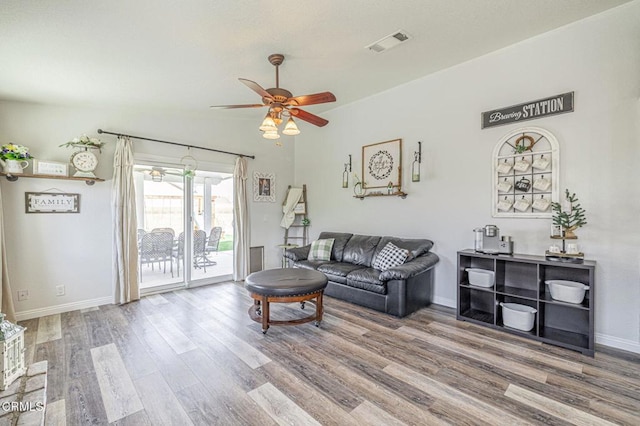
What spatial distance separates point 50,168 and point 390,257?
4.47 m

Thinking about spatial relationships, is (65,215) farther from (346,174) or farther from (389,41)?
(389,41)

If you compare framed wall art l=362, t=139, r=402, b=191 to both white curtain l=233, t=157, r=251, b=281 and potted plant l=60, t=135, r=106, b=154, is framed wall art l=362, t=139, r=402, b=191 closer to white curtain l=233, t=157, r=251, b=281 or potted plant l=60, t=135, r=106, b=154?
white curtain l=233, t=157, r=251, b=281

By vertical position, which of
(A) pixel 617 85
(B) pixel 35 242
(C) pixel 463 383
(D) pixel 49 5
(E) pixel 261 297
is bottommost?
(C) pixel 463 383

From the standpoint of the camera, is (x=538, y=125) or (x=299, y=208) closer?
(x=538, y=125)

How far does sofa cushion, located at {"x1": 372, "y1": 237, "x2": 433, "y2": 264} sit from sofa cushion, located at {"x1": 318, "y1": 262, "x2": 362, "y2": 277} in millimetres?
405

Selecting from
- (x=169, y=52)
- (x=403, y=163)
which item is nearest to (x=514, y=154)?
(x=403, y=163)

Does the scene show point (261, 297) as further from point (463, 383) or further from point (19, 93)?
point (19, 93)

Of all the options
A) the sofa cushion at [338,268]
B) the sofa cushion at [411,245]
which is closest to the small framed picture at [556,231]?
the sofa cushion at [411,245]

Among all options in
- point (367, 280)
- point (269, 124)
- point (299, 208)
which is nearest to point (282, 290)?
point (367, 280)

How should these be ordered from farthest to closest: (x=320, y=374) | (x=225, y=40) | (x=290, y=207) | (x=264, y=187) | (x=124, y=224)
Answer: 1. (x=290, y=207)
2. (x=264, y=187)
3. (x=124, y=224)
4. (x=225, y=40)
5. (x=320, y=374)

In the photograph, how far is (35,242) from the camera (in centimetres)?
360

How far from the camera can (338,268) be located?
4219 millimetres

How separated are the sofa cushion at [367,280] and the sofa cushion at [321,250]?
0.91 metres

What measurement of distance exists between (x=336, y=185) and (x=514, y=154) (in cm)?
287
